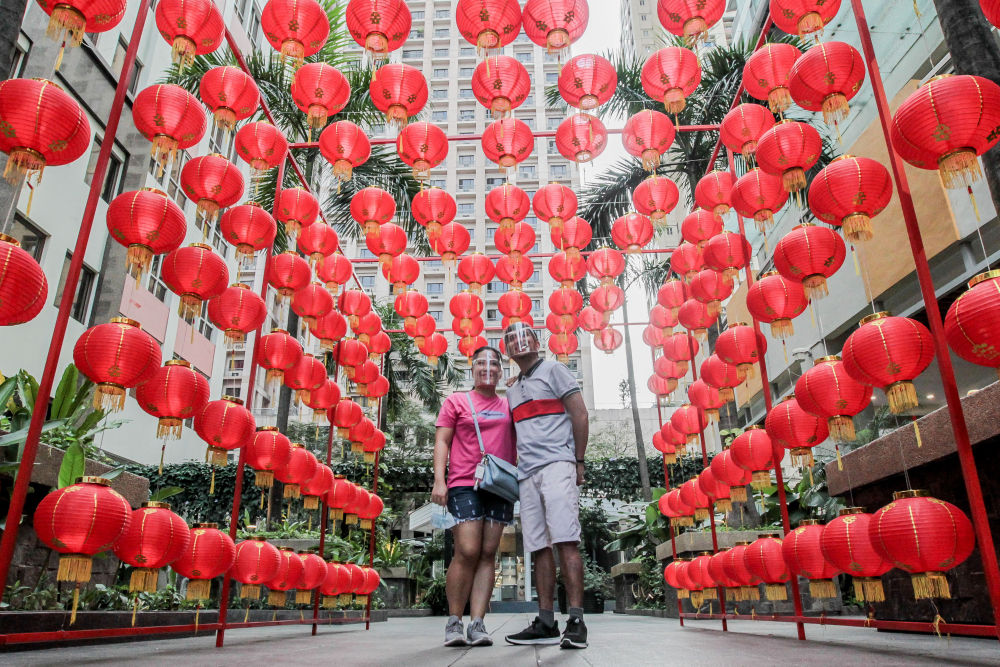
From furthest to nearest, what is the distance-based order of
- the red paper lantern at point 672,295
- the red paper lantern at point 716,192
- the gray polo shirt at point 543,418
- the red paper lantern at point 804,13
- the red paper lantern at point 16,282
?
the red paper lantern at point 672,295 → the red paper lantern at point 716,192 → the red paper lantern at point 804,13 → the gray polo shirt at point 543,418 → the red paper lantern at point 16,282

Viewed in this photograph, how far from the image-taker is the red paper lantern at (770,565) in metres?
4.41

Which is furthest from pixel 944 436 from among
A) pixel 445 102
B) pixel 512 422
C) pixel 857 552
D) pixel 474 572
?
pixel 445 102

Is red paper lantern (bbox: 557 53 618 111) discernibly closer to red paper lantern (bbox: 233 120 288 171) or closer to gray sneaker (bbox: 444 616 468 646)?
red paper lantern (bbox: 233 120 288 171)

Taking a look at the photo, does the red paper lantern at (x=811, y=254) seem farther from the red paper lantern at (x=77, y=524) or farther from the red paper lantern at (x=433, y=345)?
the red paper lantern at (x=433, y=345)

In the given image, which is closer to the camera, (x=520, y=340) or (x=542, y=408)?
(x=542, y=408)

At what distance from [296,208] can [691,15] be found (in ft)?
12.9

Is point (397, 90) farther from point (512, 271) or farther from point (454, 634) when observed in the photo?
point (454, 634)

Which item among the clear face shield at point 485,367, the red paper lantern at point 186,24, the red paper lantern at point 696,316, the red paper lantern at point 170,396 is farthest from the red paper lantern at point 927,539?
the red paper lantern at point 186,24

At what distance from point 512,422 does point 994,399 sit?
249cm

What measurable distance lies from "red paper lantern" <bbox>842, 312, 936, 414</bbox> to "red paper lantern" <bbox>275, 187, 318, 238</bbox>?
4932 mm

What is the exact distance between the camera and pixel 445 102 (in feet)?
175

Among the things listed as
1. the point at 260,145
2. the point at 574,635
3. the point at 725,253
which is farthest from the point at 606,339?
the point at 574,635

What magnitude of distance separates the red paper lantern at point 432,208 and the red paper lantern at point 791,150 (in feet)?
11.2

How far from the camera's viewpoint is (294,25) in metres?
4.99
